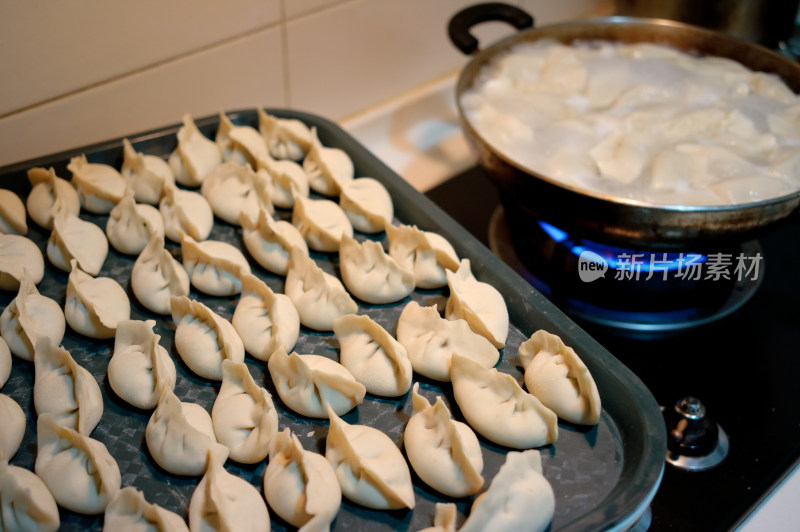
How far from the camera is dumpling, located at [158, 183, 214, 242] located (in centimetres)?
101

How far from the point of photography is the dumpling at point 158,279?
91cm

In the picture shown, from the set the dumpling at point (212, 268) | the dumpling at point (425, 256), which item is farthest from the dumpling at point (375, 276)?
the dumpling at point (212, 268)

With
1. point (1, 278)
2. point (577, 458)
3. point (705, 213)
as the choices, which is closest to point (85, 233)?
point (1, 278)

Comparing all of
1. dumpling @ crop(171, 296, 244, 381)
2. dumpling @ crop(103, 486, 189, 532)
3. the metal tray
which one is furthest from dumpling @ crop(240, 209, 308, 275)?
dumpling @ crop(103, 486, 189, 532)

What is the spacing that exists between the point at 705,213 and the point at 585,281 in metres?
0.24

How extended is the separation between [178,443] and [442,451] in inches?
10.8

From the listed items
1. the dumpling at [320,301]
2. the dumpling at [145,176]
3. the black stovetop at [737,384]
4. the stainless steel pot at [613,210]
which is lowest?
the black stovetop at [737,384]

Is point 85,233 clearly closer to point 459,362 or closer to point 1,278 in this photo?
point 1,278

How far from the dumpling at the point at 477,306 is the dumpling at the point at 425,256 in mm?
33

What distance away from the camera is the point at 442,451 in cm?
73

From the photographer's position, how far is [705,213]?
842 mm

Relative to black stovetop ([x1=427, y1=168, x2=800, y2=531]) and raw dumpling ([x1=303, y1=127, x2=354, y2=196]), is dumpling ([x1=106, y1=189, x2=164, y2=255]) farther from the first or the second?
black stovetop ([x1=427, y1=168, x2=800, y2=531])

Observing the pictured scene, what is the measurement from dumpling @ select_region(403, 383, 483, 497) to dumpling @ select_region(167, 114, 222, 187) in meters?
0.54

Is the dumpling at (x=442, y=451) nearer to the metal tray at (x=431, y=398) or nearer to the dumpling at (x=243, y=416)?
the metal tray at (x=431, y=398)
